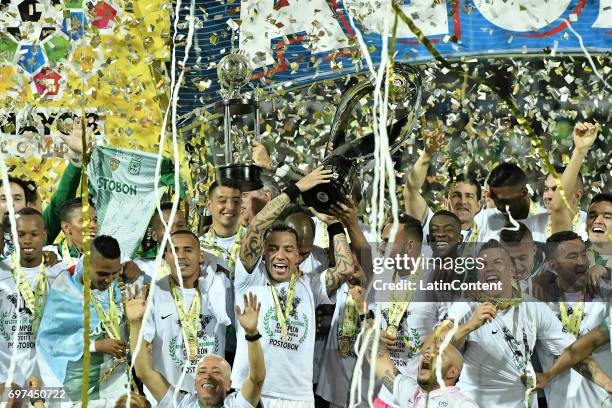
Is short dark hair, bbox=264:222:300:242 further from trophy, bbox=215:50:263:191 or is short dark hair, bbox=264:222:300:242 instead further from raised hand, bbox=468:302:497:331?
raised hand, bbox=468:302:497:331

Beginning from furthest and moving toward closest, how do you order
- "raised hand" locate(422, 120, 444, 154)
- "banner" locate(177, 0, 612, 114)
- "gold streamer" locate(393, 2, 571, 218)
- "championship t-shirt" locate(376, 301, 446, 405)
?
"banner" locate(177, 0, 612, 114) → "raised hand" locate(422, 120, 444, 154) → "championship t-shirt" locate(376, 301, 446, 405) → "gold streamer" locate(393, 2, 571, 218)

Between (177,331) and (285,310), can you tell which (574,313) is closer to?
(285,310)

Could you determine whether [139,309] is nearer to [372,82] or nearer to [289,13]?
[372,82]

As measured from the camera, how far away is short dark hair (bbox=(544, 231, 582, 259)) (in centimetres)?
454

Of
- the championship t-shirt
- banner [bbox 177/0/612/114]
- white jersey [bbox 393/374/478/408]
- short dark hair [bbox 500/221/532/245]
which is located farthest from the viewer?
banner [bbox 177/0/612/114]

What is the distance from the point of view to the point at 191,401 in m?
4.52

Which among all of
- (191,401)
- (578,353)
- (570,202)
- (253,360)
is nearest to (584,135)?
(570,202)

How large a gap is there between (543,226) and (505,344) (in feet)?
1.98

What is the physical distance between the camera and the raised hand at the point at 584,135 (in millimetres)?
4824

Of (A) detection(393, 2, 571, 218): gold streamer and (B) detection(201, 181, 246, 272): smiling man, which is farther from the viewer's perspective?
(B) detection(201, 181, 246, 272): smiling man

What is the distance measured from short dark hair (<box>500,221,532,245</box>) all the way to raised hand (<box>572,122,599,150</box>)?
0.42 m

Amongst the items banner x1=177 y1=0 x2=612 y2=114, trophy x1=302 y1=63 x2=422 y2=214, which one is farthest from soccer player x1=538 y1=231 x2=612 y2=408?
banner x1=177 y1=0 x2=612 y2=114

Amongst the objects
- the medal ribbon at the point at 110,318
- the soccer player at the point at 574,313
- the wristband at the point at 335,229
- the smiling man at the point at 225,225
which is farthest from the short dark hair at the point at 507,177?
the medal ribbon at the point at 110,318

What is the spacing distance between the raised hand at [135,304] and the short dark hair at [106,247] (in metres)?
0.16
